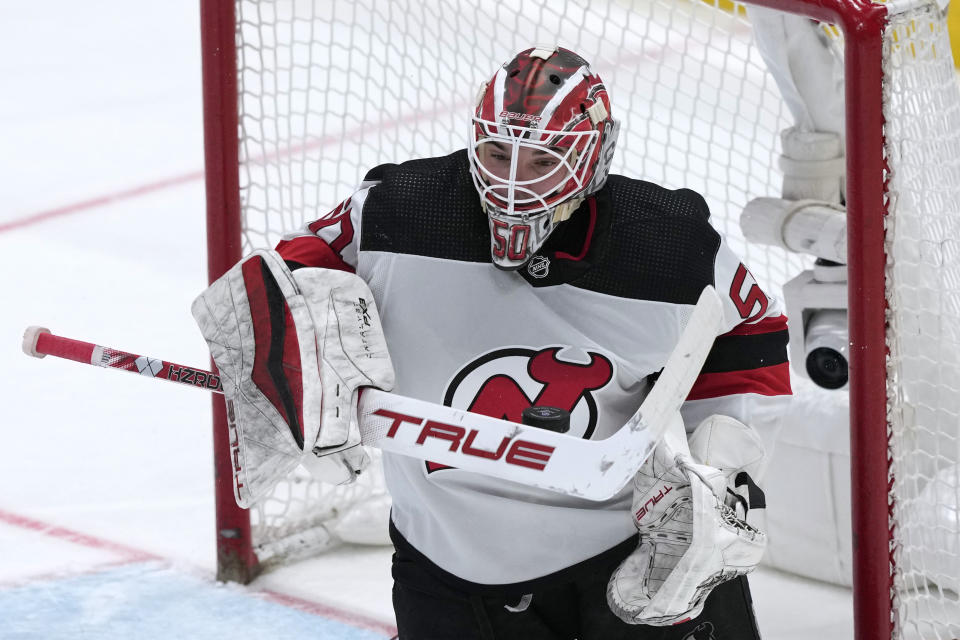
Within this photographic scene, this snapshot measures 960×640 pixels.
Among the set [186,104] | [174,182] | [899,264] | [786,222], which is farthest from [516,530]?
[186,104]

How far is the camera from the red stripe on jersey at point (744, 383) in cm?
190

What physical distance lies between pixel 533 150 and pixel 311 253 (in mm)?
342

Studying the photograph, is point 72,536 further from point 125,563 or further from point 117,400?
point 117,400

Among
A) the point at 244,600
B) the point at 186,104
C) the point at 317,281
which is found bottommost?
the point at 244,600

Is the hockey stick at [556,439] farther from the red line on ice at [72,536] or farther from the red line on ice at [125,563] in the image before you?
the red line on ice at [72,536]

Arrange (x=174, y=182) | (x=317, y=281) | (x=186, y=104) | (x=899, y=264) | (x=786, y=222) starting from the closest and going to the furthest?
(x=317, y=281) → (x=899, y=264) → (x=786, y=222) → (x=174, y=182) → (x=186, y=104)

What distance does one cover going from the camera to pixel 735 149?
292 cm

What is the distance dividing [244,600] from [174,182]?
237 cm

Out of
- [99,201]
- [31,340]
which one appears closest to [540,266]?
[31,340]

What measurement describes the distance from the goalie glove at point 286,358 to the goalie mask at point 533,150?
A: 7.7 inches

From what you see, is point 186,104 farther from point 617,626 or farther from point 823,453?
point 617,626

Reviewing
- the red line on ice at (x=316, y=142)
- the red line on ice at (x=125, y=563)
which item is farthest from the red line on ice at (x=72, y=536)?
the red line on ice at (x=316, y=142)

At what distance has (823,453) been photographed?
9.34ft

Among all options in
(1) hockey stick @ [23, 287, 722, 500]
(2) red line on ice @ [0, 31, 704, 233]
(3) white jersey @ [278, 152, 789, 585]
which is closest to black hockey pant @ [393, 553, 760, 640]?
(3) white jersey @ [278, 152, 789, 585]
